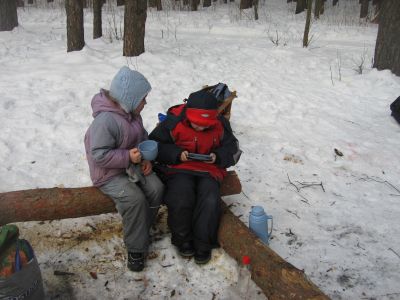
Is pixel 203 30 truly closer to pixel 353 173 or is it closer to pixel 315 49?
pixel 315 49

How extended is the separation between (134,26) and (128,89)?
5131 mm

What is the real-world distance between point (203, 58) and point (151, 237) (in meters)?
5.75

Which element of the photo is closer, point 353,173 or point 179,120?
point 179,120

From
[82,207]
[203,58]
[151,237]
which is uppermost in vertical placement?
[203,58]

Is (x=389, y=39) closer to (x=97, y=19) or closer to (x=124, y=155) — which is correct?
(x=124, y=155)

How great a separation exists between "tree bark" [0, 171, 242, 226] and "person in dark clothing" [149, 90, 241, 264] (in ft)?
1.92

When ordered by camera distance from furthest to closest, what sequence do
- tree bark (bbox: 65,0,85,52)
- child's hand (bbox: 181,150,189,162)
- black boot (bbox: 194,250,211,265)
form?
tree bark (bbox: 65,0,85,52) → child's hand (bbox: 181,150,189,162) → black boot (bbox: 194,250,211,265)

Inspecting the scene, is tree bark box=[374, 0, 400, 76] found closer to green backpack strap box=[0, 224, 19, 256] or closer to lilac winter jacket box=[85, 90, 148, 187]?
lilac winter jacket box=[85, 90, 148, 187]

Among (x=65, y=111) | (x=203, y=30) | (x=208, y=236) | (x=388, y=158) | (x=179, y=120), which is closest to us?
(x=208, y=236)

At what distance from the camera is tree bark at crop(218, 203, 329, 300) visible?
8.39ft

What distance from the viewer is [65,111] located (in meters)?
5.62

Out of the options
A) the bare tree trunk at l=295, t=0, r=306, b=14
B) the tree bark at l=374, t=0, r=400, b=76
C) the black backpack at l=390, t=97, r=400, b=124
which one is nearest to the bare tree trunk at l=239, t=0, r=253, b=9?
the bare tree trunk at l=295, t=0, r=306, b=14

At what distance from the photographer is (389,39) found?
24.7 ft

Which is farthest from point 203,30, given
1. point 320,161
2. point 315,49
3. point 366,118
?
point 320,161
